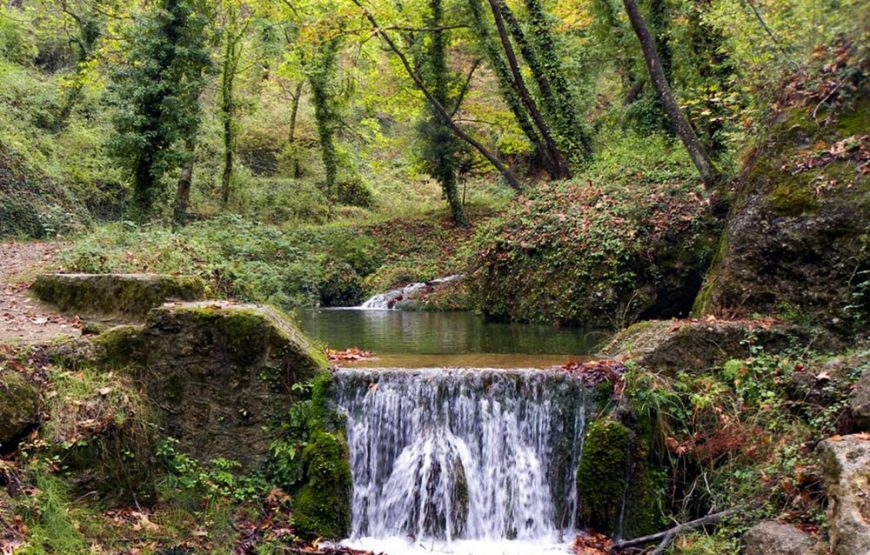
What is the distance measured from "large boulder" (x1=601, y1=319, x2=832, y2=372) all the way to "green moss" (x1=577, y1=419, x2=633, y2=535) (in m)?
0.82

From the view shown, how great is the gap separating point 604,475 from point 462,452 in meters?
1.39

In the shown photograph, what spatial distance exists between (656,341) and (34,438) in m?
5.94

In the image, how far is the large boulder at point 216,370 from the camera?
21.3 ft

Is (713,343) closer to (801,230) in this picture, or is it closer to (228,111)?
(801,230)

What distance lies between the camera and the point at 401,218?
84.2 ft

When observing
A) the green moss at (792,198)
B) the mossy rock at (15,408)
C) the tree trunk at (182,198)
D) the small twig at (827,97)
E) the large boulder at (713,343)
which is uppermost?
the tree trunk at (182,198)

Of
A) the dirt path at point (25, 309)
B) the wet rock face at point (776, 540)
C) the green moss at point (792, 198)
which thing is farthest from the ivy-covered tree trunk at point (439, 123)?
the wet rock face at point (776, 540)

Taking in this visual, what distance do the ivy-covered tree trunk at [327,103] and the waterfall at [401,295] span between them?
10.5 m

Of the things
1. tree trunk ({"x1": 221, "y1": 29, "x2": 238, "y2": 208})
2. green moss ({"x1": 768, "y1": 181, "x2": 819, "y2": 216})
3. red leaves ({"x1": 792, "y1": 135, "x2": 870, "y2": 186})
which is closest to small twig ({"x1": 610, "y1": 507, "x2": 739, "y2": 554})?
green moss ({"x1": 768, "y1": 181, "x2": 819, "y2": 216})

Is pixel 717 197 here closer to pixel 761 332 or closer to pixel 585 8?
pixel 761 332

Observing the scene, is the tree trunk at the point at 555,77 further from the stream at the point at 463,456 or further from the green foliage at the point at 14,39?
the green foliage at the point at 14,39

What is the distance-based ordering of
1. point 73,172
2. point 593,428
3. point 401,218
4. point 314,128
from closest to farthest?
point 593,428, point 73,172, point 401,218, point 314,128

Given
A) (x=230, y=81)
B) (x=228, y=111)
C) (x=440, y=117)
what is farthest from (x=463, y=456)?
(x=230, y=81)

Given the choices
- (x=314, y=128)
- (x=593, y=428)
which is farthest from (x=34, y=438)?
(x=314, y=128)
